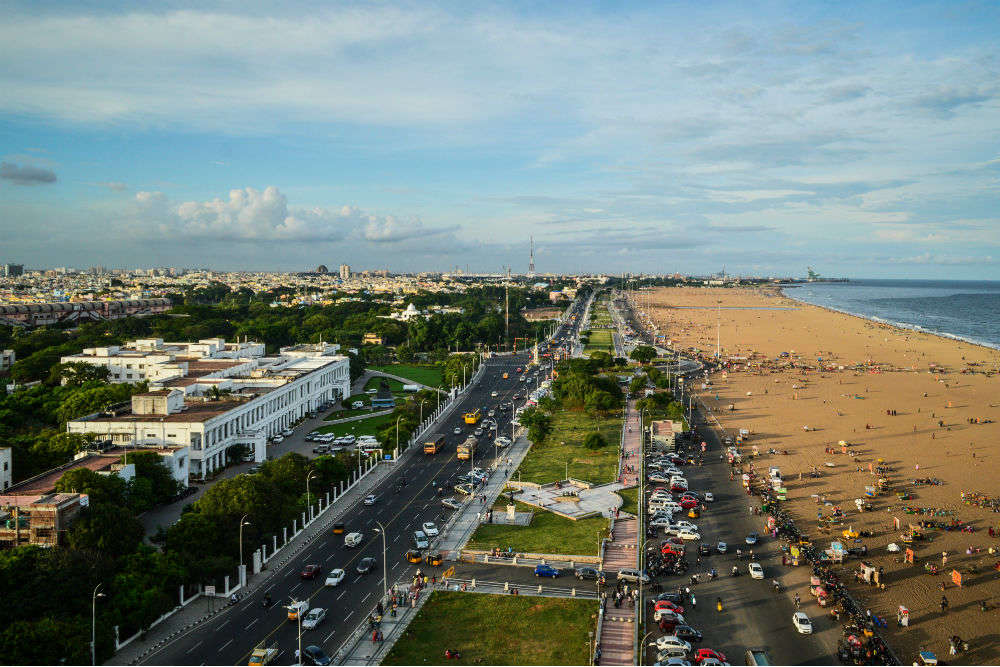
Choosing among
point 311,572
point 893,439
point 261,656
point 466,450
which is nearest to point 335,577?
point 311,572

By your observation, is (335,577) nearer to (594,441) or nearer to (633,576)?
(633,576)

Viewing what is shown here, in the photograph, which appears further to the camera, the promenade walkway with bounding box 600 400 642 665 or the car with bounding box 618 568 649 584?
the car with bounding box 618 568 649 584

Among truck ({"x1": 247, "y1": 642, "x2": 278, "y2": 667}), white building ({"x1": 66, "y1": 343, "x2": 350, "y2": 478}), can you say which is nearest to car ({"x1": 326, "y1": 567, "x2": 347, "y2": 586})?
truck ({"x1": 247, "y1": 642, "x2": 278, "y2": 667})

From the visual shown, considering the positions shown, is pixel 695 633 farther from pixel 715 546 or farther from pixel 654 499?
pixel 654 499

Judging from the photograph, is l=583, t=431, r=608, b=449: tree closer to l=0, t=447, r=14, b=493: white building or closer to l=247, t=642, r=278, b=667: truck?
l=247, t=642, r=278, b=667: truck

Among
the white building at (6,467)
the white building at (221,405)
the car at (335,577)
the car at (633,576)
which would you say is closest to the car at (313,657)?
the car at (335,577)

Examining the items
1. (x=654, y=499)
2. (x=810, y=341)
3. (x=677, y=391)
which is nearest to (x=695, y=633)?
(x=654, y=499)
